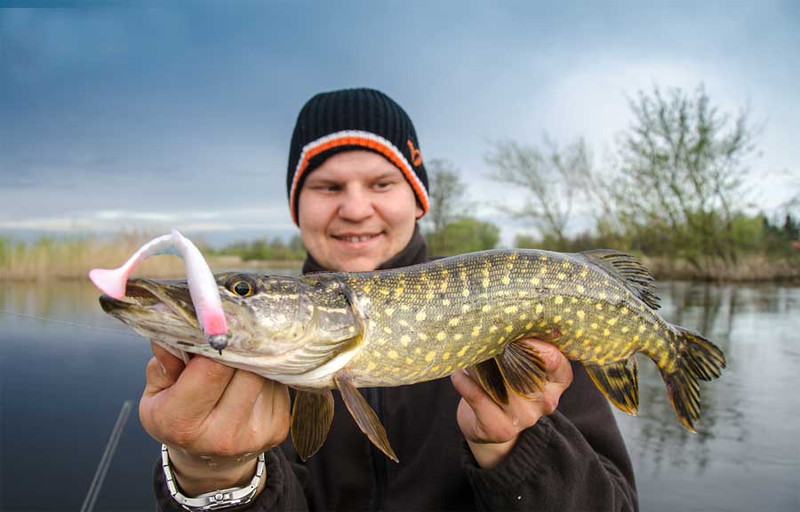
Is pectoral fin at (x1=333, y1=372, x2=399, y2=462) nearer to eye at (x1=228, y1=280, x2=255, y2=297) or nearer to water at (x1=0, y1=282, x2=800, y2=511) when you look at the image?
eye at (x1=228, y1=280, x2=255, y2=297)

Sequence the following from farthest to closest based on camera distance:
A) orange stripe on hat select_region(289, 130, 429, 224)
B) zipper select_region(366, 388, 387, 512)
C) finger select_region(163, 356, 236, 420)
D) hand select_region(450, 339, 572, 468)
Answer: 1. orange stripe on hat select_region(289, 130, 429, 224)
2. zipper select_region(366, 388, 387, 512)
3. hand select_region(450, 339, 572, 468)
4. finger select_region(163, 356, 236, 420)

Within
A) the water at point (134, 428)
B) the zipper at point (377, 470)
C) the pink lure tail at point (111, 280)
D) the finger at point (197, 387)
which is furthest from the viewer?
the water at point (134, 428)

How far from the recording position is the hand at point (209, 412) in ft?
3.66

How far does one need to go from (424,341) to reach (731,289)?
573 inches

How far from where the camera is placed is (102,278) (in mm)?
938

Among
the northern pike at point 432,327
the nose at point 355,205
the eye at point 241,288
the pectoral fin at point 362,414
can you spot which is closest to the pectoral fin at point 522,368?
the northern pike at point 432,327

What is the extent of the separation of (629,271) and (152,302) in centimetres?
137

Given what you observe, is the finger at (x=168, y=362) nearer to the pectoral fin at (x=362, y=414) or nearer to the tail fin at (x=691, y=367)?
the pectoral fin at (x=362, y=414)

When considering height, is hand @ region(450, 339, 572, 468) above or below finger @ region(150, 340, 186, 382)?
below

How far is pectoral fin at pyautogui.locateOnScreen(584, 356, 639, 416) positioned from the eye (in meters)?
1.02

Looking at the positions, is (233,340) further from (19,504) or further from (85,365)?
(85,365)

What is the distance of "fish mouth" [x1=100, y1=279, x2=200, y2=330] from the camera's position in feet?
3.33

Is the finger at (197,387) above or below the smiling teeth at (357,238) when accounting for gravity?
below

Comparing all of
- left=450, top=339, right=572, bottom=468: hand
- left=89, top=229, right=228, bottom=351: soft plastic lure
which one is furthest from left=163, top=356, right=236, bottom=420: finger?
left=450, top=339, right=572, bottom=468: hand
